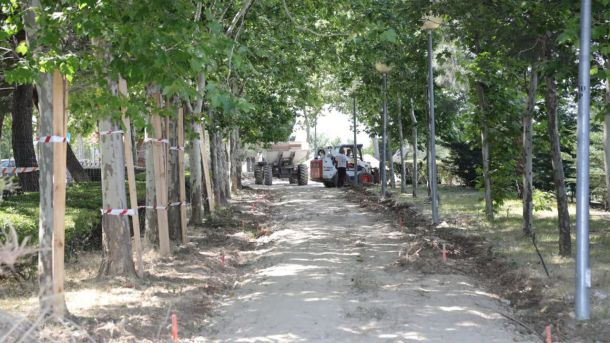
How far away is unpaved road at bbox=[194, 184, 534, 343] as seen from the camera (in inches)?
270

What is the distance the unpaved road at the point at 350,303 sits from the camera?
6.87 m

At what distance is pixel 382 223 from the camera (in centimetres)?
1739

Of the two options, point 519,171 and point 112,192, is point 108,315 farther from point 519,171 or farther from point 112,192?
point 519,171

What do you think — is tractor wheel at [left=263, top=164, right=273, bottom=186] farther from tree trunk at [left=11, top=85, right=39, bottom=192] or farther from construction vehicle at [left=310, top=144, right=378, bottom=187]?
tree trunk at [left=11, top=85, right=39, bottom=192]

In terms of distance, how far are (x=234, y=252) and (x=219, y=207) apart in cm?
776

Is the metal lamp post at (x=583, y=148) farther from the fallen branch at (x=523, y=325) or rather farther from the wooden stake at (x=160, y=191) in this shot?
the wooden stake at (x=160, y=191)

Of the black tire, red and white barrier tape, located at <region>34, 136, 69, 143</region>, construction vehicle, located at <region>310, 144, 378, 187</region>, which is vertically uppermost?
red and white barrier tape, located at <region>34, 136, 69, 143</region>

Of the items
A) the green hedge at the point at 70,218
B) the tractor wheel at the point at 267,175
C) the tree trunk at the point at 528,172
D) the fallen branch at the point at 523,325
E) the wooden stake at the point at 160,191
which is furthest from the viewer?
the tractor wheel at the point at 267,175

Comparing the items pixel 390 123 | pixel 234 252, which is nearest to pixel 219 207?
pixel 234 252

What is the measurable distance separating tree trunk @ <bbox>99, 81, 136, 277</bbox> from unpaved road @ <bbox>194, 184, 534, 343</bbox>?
1.55 m

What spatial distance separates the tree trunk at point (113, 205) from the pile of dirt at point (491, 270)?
4.38m

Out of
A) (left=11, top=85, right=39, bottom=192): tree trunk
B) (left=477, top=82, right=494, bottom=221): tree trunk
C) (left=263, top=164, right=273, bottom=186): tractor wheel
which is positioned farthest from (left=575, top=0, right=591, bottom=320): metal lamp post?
(left=263, top=164, right=273, bottom=186): tractor wheel

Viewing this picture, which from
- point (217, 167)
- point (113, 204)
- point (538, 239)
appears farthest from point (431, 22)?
point (217, 167)

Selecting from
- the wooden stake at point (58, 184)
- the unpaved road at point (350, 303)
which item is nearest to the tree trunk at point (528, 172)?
the unpaved road at point (350, 303)
